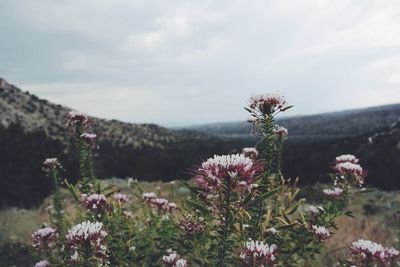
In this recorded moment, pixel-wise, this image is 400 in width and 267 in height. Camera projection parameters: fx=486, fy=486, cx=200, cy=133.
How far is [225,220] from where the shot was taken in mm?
3473

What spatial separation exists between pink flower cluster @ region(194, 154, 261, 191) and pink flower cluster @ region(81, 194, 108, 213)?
2237mm

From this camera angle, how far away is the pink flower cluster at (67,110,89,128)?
5.86 meters

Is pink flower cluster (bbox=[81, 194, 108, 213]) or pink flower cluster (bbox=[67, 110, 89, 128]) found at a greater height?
pink flower cluster (bbox=[67, 110, 89, 128])

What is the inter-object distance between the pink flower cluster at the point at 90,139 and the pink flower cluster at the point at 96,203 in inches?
37.7

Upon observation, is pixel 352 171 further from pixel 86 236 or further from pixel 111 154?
pixel 111 154

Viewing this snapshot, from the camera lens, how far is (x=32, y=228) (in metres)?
10.4

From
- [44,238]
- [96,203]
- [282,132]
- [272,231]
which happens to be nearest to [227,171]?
[272,231]

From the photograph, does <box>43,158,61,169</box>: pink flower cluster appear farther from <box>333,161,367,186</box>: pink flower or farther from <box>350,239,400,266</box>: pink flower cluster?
<box>350,239,400,266</box>: pink flower cluster

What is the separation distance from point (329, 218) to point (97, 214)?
2.58 metres

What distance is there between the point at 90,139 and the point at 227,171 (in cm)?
321

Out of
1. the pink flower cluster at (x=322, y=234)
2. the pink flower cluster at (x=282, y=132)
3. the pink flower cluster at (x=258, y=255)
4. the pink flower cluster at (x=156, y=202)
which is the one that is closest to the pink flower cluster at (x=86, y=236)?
the pink flower cluster at (x=258, y=255)

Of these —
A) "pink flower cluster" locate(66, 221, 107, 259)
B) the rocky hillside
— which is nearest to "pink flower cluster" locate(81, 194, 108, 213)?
"pink flower cluster" locate(66, 221, 107, 259)

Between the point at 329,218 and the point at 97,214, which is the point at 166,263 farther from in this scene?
the point at 329,218

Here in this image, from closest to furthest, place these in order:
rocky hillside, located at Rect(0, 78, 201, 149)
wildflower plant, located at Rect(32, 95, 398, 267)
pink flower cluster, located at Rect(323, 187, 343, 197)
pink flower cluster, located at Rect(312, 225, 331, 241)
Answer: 1. wildflower plant, located at Rect(32, 95, 398, 267)
2. pink flower cluster, located at Rect(312, 225, 331, 241)
3. pink flower cluster, located at Rect(323, 187, 343, 197)
4. rocky hillside, located at Rect(0, 78, 201, 149)
